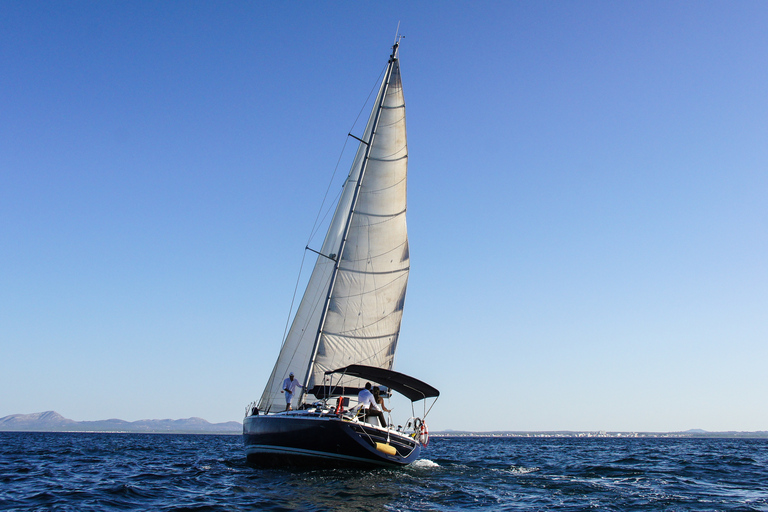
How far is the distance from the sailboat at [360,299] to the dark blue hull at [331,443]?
87 cm

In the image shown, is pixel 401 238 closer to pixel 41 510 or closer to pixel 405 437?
pixel 405 437

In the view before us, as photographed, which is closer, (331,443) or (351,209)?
(331,443)

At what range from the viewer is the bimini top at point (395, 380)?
1884 centimetres

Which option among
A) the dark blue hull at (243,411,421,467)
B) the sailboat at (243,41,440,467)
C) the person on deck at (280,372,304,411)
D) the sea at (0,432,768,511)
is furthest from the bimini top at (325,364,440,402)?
the sea at (0,432,768,511)

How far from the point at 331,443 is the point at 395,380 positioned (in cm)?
414

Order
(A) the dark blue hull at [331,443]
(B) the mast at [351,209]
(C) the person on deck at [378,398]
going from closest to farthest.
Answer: (A) the dark blue hull at [331,443]
(C) the person on deck at [378,398]
(B) the mast at [351,209]

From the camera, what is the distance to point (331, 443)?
53.5 ft

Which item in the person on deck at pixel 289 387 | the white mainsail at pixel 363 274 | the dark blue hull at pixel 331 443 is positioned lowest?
the dark blue hull at pixel 331 443

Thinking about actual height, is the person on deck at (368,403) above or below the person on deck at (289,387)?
below

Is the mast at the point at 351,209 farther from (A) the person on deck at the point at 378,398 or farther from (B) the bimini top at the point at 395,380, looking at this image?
(A) the person on deck at the point at 378,398

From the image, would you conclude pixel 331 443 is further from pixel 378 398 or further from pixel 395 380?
pixel 395 380

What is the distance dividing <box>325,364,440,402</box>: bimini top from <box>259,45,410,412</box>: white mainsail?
1801 mm

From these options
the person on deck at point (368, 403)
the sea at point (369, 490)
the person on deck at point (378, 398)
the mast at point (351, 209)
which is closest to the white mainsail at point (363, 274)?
the mast at point (351, 209)

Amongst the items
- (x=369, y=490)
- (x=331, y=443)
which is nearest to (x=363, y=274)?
(x=331, y=443)
